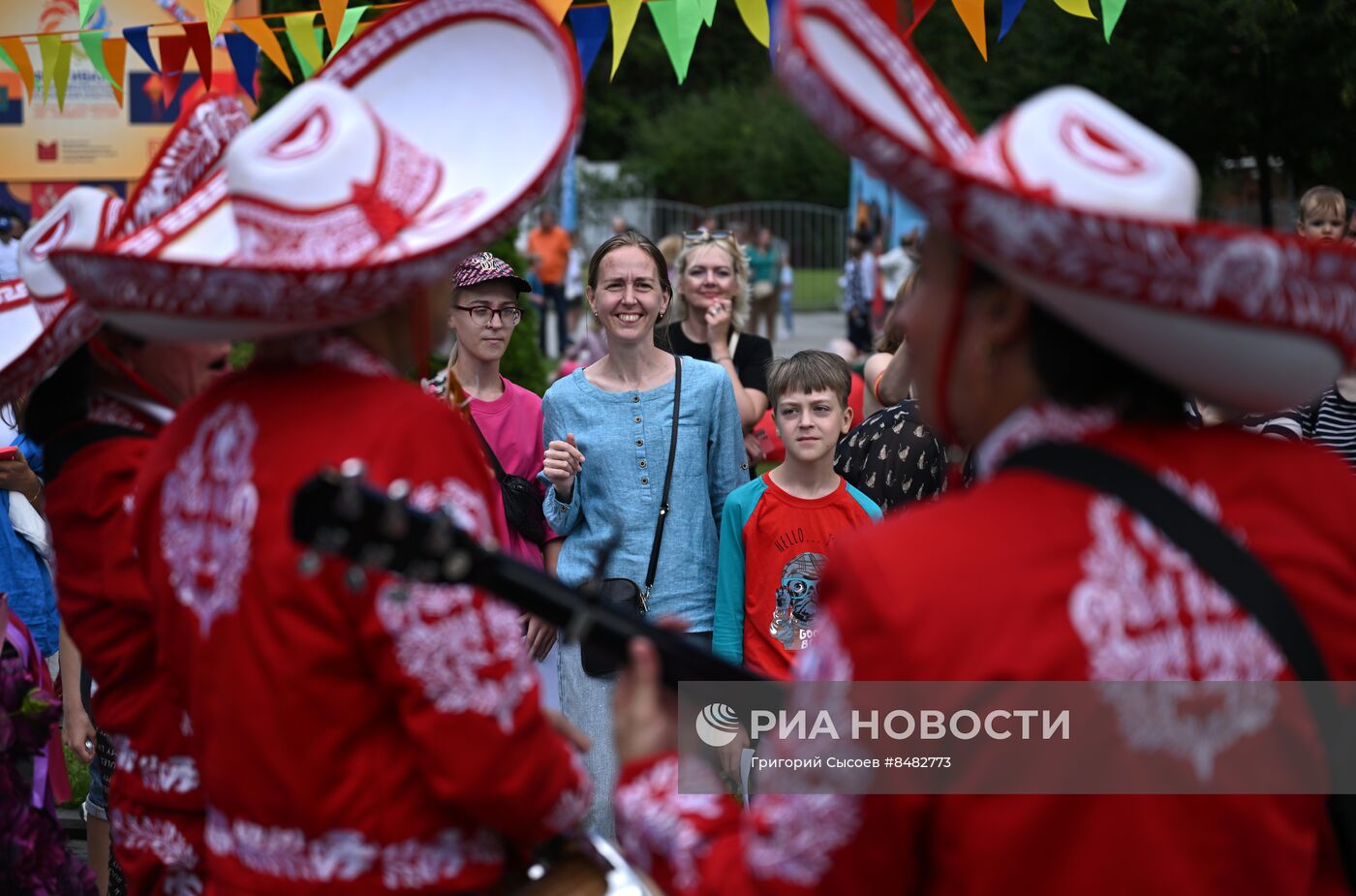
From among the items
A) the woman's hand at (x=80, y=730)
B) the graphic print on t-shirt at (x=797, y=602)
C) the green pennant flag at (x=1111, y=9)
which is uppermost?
the green pennant flag at (x=1111, y=9)

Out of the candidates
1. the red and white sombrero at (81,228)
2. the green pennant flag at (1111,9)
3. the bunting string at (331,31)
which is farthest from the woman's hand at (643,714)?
the green pennant flag at (1111,9)

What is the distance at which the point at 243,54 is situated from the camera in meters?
8.55

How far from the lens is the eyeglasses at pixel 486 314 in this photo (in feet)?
15.5

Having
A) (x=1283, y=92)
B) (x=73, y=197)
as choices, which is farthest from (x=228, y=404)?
(x=1283, y=92)

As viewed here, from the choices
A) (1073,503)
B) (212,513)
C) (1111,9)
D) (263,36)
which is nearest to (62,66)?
(263,36)

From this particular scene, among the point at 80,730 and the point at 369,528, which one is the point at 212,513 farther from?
the point at 80,730

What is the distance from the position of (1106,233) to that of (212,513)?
48.1 inches

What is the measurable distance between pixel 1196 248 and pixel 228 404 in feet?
4.25

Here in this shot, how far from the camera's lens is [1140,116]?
18953 mm

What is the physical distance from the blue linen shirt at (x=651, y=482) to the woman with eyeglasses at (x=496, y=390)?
0.14 metres

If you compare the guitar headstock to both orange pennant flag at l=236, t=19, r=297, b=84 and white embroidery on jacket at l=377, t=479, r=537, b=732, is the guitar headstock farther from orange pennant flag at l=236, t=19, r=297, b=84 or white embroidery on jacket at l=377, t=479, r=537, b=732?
orange pennant flag at l=236, t=19, r=297, b=84

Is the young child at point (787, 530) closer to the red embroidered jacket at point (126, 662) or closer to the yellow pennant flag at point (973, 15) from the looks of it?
the red embroidered jacket at point (126, 662)

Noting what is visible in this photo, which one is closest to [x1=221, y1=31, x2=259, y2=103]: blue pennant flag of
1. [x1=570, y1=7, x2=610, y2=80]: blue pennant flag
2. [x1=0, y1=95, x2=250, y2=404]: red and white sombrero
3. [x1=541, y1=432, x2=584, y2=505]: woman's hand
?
[x1=570, y1=7, x2=610, y2=80]: blue pennant flag

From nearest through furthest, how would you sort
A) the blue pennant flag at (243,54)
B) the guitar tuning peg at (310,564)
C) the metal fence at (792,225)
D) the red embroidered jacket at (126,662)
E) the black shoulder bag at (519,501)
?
the guitar tuning peg at (310,564) < the red embroidered jacket at (126,662) < the black shoulder bag at (519,501) < the blue pennant flag at (243,54) < the metal fence at (792,225)
